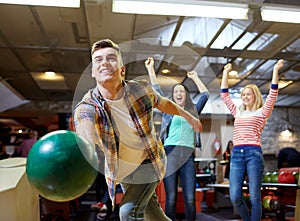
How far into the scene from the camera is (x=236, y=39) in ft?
14.8

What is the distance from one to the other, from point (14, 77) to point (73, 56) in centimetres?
170

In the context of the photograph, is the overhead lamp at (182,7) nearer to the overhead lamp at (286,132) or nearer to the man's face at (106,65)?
the man's face at (106,65)

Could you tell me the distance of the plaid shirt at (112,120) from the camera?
123 cm

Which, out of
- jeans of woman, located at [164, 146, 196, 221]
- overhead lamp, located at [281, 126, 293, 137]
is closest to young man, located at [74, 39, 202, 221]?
jeans of woman, located at [164, 146, 196, 221]

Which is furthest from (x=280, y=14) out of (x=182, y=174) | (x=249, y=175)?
(x=182, y=174)

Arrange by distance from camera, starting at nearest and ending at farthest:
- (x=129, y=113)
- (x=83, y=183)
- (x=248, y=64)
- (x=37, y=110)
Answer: (x=83, y=183) → (x=129, y=113) → (x=248, y=64) → (x=37, y=110)

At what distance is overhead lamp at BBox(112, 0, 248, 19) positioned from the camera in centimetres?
314

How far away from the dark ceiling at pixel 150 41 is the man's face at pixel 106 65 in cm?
100

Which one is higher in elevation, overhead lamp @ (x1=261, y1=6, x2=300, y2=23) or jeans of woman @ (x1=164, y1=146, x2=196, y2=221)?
overhead lamp @ (x1=261, y1=6, x2=300, y2=23)

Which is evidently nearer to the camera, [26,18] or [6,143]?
[26,18]

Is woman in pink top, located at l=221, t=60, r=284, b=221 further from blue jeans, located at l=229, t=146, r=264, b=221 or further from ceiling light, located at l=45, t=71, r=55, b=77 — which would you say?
ceiling light, located at l=45, t=71, r=55, b=77

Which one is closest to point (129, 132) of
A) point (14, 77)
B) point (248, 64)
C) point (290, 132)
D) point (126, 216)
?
point (126, 216)

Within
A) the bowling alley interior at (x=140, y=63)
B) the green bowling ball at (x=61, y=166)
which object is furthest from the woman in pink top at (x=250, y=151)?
the green bowling ball at (x=61, y=166)

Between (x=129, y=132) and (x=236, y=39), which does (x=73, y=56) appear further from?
(x=129, y=132)
